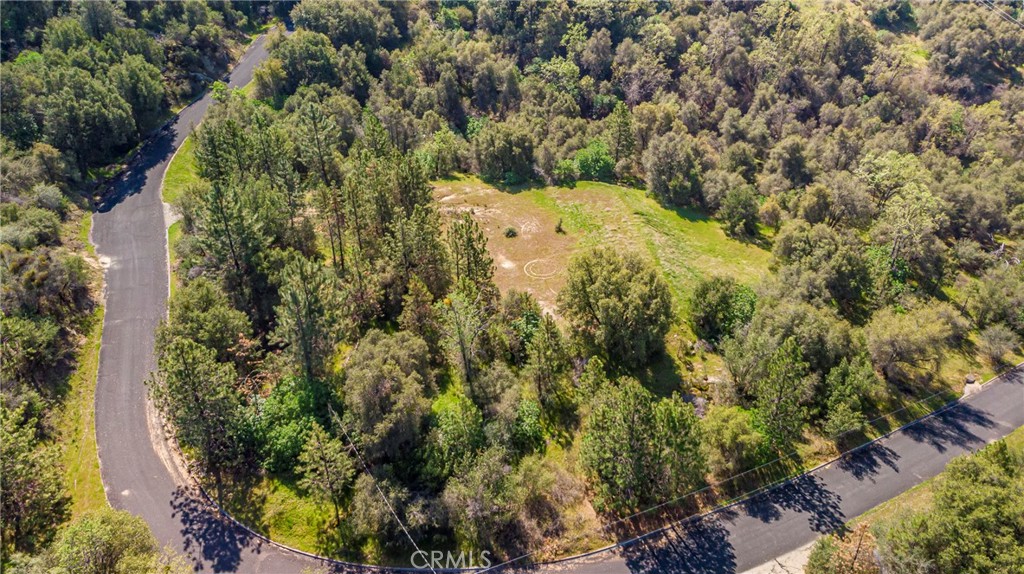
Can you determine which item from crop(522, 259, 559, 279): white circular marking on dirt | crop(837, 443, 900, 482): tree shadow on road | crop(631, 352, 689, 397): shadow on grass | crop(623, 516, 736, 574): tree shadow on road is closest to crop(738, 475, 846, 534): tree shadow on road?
crop(837, 443, 900, 482): tree shadow on road

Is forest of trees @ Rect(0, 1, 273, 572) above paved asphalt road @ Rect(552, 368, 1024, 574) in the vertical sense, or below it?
above

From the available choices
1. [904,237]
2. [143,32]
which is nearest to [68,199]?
[143,32]

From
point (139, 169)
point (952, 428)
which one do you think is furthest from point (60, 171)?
point (952, 428)

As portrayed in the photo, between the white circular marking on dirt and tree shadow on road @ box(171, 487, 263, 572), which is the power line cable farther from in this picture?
the white circular marking on dirt

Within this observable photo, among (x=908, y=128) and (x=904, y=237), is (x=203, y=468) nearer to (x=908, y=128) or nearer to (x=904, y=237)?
(x=904, y=237)

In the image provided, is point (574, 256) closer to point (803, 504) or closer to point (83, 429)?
point (803, 504)
